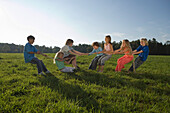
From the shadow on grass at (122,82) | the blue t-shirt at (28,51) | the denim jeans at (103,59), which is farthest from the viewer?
the denim jeans at (103,59)

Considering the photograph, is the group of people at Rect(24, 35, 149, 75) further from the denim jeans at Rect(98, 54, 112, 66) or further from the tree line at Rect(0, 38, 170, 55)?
the tree line at Rect(0, 38, 170, 55)

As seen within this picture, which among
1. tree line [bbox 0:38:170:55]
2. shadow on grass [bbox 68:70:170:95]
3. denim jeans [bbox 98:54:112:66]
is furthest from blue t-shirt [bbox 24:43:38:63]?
tree line [bbox 0:38:170:55]

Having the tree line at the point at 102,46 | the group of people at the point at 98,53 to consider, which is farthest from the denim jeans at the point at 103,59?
the tree line at the point at 102,46

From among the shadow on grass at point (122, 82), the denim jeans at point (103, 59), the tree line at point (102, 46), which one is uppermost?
the tree line at point (102, 46)

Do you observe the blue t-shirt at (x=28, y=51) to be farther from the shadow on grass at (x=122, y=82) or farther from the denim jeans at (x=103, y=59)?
the denim jeans at (x=103, y=59)

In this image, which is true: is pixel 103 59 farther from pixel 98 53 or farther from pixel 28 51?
pixel 28 51

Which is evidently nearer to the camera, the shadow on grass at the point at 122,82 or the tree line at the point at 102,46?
the shadow on grass at the point at 122,82

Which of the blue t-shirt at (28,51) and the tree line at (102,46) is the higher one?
the tree line at (102,46)

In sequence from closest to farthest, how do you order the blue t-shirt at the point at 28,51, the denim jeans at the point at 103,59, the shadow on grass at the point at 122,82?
the shadow on grass at the point at 122,82, the blue t-shirt at the point at 28,51, the denim jeans at the point at 103,59

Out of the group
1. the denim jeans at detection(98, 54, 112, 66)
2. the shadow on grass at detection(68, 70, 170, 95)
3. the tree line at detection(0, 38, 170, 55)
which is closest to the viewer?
the shadow on grass at detection(68, 70, 170, 95)

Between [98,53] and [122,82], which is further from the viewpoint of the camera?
[98,53]

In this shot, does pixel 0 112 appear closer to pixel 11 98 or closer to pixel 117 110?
pixel 11 98

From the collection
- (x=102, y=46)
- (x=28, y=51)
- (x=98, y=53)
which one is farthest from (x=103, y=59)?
(x=102, y=46)

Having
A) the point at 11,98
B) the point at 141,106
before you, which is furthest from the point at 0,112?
the point at 141,106
